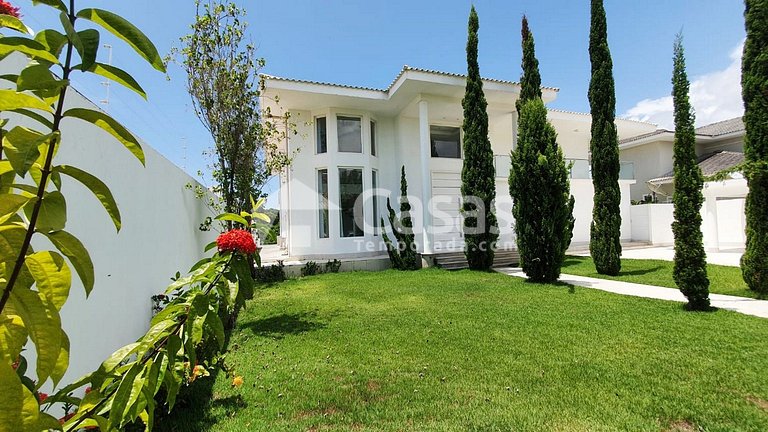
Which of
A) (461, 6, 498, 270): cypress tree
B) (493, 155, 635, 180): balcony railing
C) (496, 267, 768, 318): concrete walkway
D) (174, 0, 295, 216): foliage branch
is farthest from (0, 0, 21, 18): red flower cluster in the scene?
(493, 155, 635, 180): balcony railing

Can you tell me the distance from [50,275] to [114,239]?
3.44m

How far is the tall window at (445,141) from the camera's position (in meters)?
14.7

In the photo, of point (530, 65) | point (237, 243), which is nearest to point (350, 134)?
point (530, 65)

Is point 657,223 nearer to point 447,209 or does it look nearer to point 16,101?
point 447,209

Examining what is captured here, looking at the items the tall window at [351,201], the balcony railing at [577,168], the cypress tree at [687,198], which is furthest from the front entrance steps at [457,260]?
the cypress tree at [687,198]

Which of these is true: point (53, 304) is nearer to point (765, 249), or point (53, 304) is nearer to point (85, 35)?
point (85, 35)

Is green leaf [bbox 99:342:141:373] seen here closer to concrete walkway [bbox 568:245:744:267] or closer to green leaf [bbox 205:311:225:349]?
green leaf [bbox 205:311:225:349]

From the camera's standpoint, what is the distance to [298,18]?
912 cm

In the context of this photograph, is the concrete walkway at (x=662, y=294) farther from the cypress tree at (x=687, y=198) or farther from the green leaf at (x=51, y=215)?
the green leaf at (x=51, y=215)

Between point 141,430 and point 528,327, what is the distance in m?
4.81

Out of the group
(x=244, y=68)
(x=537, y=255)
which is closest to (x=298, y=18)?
(x=244, y=68)

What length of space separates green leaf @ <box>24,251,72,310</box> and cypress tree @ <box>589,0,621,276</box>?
450 inches

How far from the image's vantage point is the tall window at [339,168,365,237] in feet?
43.4

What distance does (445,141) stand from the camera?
1488cm
